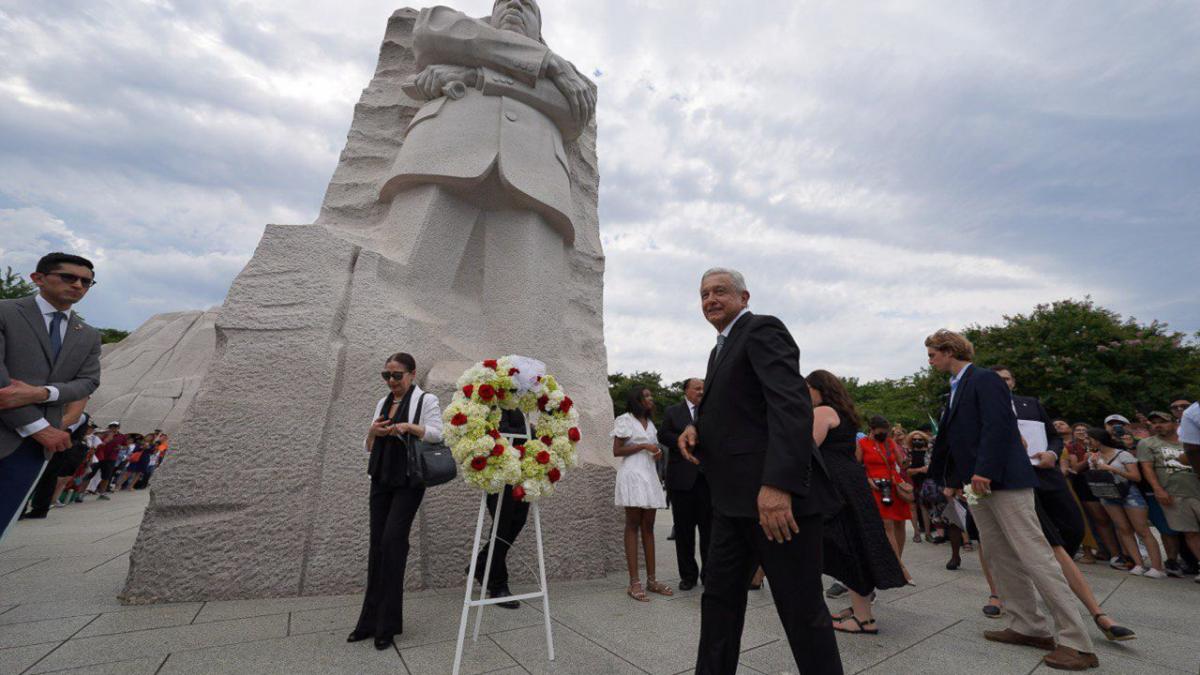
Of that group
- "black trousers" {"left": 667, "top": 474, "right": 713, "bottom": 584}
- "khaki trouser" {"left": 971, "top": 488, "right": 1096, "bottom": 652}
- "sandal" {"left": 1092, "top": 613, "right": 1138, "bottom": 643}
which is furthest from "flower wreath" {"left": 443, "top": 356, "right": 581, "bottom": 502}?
"sandal" {"left": 1092, "top": 613, "right": 1138, "bottom": 643}

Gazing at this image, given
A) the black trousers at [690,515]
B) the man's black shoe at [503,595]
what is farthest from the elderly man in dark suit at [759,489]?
the black trousers at [690,515]

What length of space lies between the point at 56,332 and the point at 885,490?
20.2 ft

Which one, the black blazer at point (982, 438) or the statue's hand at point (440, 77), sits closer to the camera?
the black blazer at point (982, 438)

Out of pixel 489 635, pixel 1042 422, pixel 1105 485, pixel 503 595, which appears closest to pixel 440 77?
pixel 503 595

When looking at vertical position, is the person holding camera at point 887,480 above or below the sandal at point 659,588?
above

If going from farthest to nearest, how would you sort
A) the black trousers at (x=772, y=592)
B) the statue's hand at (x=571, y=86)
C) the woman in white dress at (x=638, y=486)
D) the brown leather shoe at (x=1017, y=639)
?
the statue's hand at (x=571, y=86)
the woman in white dress at (x=638, y=486)
the brown leather shoe at (x=1017, y=639)
the black trousers at (x=772, y=592)

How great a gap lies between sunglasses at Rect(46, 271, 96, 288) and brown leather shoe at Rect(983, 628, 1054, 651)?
18.8ft

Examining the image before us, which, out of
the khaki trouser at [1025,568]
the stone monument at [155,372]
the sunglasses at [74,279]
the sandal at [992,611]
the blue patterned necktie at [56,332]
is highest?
the stone monument at [155,372]

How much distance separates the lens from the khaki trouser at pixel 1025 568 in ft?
9.20

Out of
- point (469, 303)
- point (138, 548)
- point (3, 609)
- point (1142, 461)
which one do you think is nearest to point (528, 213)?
point (469, 303)

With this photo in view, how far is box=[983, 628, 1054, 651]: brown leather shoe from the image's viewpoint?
3.07 m

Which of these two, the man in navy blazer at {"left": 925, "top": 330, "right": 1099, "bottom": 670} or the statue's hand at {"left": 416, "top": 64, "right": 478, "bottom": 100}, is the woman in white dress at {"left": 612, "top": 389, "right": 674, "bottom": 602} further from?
the statue's hand at {"left": 416, "top": 64, "right": 478, "bottom": 100}

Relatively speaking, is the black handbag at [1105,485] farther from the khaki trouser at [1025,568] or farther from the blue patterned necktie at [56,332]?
the blue patterned necktie at [56,332]

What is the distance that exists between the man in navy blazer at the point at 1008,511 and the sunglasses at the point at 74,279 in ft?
16.8
